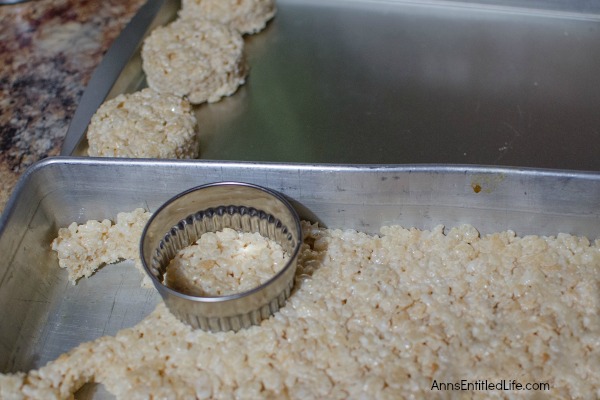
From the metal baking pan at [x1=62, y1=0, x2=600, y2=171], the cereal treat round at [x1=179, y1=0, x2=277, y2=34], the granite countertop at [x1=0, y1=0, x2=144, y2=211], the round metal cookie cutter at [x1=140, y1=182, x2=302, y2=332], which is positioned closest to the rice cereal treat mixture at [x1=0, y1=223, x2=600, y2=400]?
the round metal cookie cutter at [x1=140, y1=182, x2=302, y2=332]

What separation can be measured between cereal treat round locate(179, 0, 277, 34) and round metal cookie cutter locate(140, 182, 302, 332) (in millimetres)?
911

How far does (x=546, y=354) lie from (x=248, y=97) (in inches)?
48.2

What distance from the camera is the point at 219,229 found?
1586mm

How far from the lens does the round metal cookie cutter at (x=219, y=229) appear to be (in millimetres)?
1339

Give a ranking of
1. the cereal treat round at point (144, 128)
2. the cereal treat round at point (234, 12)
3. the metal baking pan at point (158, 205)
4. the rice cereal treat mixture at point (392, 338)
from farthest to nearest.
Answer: the cereal treat round at point (234, 12)
the cereal treat round at point (144, 128)
the metal baking pan at point (158, 205)
the rice cereal treat mixture at point (392, 338)

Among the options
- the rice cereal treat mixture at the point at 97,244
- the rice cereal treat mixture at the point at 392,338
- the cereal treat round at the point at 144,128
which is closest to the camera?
the rice cereal treat mixture at the point at 392,338

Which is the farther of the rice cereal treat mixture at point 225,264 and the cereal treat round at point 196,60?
the cereal treat round at point 196,60

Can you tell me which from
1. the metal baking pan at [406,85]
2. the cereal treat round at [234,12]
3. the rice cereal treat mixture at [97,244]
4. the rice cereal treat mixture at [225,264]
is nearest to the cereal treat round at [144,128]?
the metal baking pan at [406,85]

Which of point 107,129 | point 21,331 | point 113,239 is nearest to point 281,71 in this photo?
point 107,129

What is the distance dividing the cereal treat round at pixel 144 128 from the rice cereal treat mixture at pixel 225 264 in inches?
13.0

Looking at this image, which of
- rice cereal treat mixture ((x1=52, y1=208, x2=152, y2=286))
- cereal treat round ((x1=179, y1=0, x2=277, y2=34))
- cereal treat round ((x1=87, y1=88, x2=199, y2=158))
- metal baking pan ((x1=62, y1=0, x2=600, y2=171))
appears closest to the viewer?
rice cereal treat mixture ((x1=52, y1=208, x2=152, y2=286))

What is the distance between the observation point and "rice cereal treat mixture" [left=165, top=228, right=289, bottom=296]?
1.46m

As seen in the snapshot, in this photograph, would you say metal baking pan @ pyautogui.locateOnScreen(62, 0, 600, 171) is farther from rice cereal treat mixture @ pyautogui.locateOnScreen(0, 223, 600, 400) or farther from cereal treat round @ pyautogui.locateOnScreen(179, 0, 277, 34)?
rice cereal treat mixture @ pyautogui.locateOnScreen(0, 223, 600, 400)

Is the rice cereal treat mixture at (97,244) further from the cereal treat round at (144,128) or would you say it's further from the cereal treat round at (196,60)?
the cereal treat round at (196,60)
